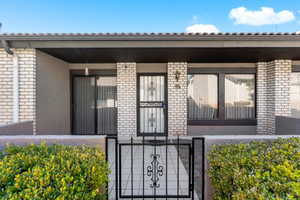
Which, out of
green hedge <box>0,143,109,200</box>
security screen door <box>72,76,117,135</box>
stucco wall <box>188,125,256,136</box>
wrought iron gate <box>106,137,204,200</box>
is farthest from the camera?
security screen door <box>72,76,117,135</box>

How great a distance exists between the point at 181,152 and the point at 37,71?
14.0ft

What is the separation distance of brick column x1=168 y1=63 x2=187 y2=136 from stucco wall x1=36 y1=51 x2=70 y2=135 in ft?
11.8

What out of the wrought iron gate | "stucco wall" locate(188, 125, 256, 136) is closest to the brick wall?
the wrought iron gate

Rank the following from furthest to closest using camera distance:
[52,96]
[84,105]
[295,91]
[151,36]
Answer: [84,105]
[295,91]
[52,96]
[151,36]

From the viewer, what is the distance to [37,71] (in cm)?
439

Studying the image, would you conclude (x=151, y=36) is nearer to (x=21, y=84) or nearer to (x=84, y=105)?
(x=21, y=84)

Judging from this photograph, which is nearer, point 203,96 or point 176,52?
point 176,52

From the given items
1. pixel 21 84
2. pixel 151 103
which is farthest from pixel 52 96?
pixel 151 103

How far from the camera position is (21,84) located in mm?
4234

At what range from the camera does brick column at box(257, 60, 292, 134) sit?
5711 mm

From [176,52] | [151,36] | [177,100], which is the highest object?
[151,36]

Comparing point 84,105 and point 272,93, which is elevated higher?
point 272,93

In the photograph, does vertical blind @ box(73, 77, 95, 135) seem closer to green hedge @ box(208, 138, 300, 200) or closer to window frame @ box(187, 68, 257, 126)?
window frame @ box(187, 68, 257, 126)

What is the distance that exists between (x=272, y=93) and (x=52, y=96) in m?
6.97
